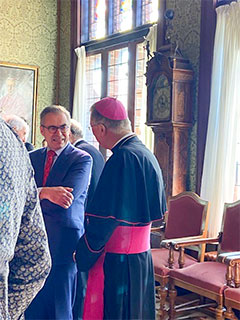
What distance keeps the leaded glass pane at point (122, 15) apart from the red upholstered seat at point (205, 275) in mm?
3869

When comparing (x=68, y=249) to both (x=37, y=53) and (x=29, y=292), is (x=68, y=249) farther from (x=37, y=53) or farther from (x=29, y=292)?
(x=37, y=53)

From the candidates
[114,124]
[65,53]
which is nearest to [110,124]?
[114,124]

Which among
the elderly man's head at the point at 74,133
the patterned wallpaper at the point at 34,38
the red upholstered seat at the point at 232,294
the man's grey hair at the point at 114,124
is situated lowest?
the red upholstered seat at the point at 232,294

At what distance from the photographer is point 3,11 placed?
7445mm

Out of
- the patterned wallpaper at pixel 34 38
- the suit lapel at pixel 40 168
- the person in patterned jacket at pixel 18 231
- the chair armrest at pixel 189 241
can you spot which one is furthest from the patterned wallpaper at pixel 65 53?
the person in patterned jacket at pixel 18 231

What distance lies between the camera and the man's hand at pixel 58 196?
8.63ft

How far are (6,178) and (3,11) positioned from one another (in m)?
6.96

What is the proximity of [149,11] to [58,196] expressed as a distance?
14.0ft

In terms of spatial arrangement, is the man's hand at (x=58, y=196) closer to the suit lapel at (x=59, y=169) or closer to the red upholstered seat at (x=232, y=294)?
the suit lapel at (x=59, y=169)

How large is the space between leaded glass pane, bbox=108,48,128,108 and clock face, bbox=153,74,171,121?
138 cm

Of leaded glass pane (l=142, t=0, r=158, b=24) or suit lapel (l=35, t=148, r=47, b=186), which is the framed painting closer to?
leaded glass pane (l=142, t=0, r=158, b=24)

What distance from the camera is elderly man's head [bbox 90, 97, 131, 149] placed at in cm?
276

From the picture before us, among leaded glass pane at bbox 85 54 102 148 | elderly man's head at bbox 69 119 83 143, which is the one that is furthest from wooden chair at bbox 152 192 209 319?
leaded glass pane at bbox 85 54 102 148

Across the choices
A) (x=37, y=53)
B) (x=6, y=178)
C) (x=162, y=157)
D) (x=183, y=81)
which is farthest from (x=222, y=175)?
(x=37, y=53)
